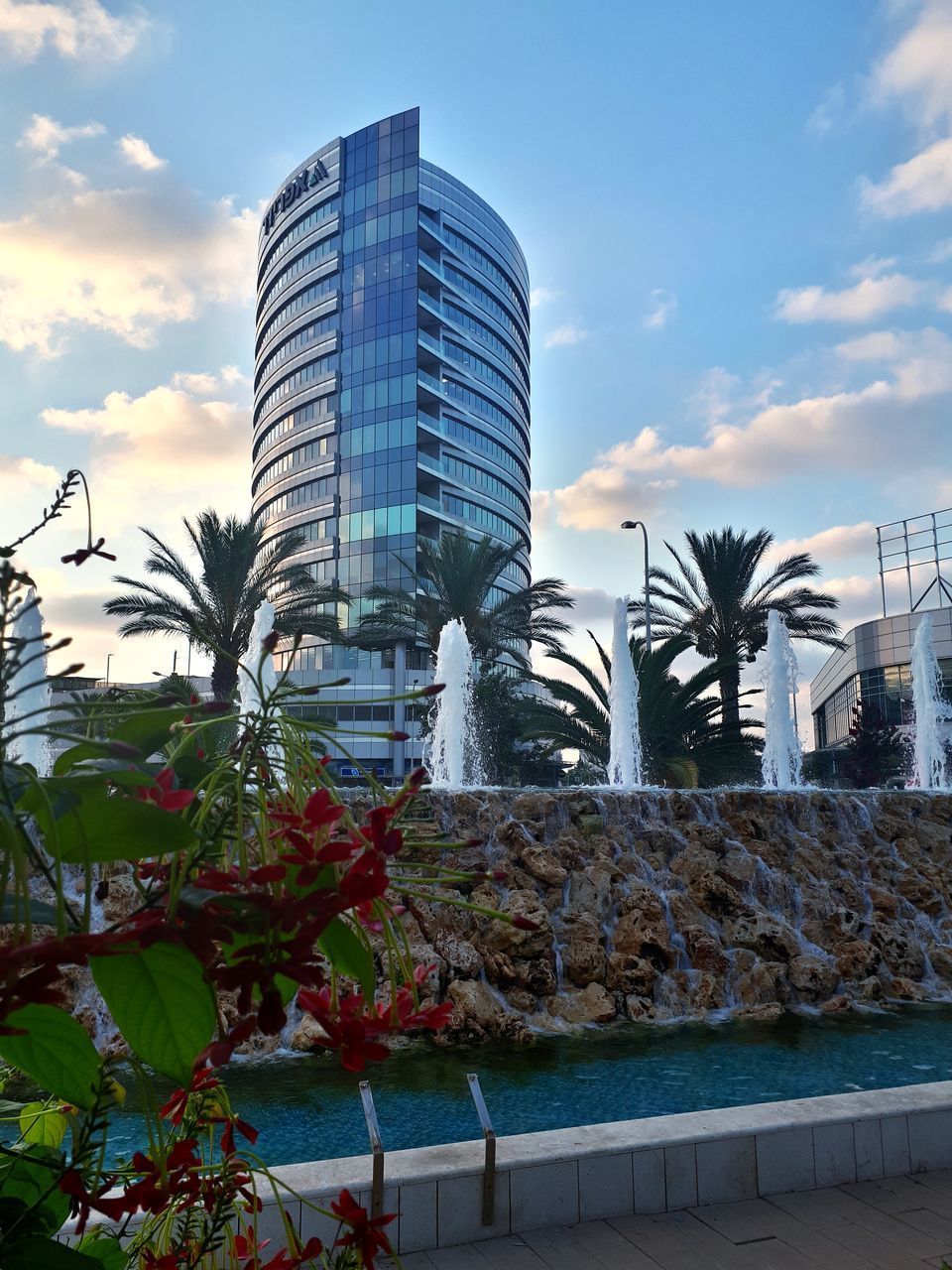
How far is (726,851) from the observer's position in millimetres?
12430

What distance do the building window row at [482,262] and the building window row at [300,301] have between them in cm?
754

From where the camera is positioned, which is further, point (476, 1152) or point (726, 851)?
point (726, 851)

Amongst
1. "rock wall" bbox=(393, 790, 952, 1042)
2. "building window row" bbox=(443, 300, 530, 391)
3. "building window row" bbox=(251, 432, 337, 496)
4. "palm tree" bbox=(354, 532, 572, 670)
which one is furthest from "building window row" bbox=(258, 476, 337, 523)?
"rock wall" bbox=(393, 790, 952, 1042)

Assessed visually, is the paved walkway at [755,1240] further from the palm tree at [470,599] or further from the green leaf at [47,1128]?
the palm tree at [470,599]

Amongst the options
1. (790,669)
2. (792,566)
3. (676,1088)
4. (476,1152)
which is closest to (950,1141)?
(476,1152)

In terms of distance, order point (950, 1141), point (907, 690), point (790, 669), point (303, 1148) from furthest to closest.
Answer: point (907, 690) < point (790, 669) < point (303, 1148) < point (950, 1141)

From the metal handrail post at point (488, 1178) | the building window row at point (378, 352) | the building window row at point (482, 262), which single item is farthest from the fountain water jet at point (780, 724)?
A: the building window row at point (482, 262)

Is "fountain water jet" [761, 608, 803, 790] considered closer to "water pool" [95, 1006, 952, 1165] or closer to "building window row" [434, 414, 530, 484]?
"water pool" [95, 1006, 952, 1165]

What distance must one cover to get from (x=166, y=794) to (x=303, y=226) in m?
68.8

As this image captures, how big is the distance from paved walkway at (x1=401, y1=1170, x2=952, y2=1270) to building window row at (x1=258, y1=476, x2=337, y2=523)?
2146 inches

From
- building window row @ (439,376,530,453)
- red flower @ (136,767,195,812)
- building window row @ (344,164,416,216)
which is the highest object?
building window row @ (344,164,416,216)

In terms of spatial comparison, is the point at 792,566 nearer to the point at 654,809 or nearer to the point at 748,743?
the point at 748,743

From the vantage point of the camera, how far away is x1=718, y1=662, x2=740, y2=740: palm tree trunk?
2239cm

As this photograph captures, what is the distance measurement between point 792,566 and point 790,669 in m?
4.45
